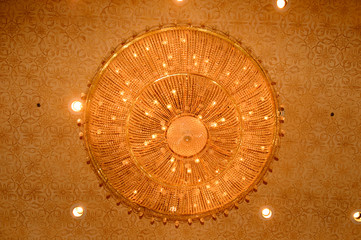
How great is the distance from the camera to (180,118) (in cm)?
223

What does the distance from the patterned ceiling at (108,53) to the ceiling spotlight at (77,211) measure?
64 millimetres

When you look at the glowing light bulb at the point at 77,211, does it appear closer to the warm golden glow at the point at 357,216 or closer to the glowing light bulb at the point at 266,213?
the glowing light bulb at the point at 266,213

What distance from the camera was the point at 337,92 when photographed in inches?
139

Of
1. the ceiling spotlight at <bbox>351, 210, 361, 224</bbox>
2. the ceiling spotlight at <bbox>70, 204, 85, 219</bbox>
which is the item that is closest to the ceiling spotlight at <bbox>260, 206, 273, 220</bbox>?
the ceiling spotlight at <bbox>351, 210, 361, 224</bbox>

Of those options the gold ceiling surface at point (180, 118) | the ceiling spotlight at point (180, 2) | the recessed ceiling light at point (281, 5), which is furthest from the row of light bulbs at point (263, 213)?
the ceiling spotlight at point (180, 2)

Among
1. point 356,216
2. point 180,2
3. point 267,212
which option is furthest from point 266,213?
point 180,2

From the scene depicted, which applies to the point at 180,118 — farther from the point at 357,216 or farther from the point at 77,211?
the point at 357,216

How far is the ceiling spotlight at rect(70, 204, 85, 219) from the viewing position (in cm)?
369

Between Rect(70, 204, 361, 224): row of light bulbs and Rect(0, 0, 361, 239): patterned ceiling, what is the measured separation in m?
0.06

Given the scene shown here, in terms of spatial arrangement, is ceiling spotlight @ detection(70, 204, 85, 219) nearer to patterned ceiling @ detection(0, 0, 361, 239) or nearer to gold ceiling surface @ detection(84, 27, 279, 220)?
patterned ceiling @ detection(0, 0, 361, 239)

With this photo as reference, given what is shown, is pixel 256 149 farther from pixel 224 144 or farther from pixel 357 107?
pixel 357 107

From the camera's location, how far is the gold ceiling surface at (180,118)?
2238mm

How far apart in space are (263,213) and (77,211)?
229cm

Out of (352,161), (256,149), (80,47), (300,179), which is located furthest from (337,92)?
(80,47)
